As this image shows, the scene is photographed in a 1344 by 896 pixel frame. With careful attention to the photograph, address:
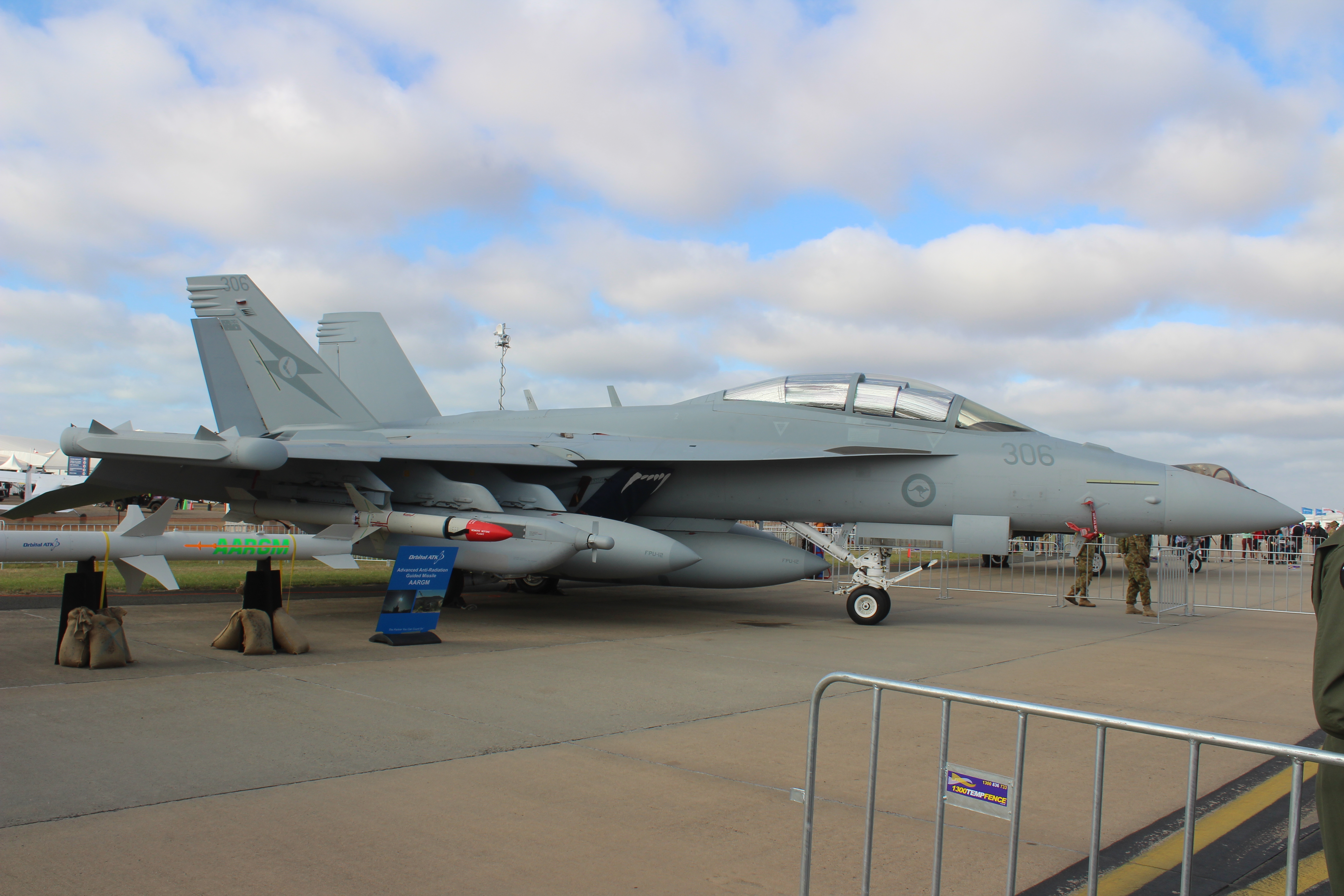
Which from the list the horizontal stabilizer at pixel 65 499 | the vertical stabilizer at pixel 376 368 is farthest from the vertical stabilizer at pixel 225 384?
the horizontal stabilizer at pixel 65 499

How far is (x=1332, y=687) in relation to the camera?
2.04 metres

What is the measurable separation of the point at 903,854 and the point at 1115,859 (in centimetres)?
84

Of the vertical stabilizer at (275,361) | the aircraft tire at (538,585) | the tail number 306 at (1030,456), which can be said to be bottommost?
the aircraft tire at (538,585)

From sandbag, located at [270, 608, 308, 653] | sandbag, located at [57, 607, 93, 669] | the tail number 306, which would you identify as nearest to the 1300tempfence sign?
sandbag, located at [270, 608, 308, 653]

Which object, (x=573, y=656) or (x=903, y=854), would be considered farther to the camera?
(x=573, y=656)

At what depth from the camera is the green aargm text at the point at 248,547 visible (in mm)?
7980

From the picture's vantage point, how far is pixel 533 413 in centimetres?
1264

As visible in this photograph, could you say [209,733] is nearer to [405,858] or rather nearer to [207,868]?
[207,868]

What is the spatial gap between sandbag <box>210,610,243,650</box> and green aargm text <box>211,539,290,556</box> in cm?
64

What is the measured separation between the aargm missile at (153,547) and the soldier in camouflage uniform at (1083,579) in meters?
11.8

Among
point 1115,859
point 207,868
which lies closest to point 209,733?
point 207,868

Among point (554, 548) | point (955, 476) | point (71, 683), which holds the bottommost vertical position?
point (71, 683)

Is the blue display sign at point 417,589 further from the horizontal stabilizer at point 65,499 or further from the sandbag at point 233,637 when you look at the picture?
the horizontal stabilizer at point 65,499

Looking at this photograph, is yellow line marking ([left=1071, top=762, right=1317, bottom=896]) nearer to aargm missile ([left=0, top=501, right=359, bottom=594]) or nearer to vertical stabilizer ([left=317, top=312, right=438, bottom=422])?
aargm missile ([left=0, top=501, right=359, bottom=594])
